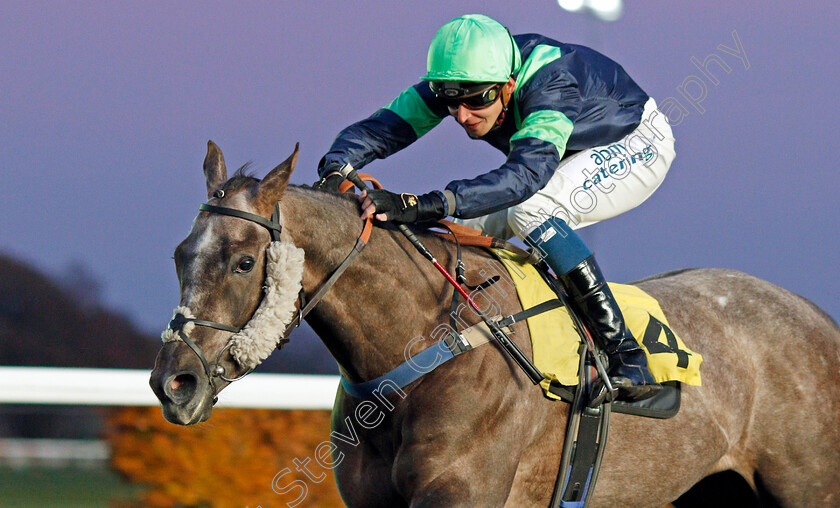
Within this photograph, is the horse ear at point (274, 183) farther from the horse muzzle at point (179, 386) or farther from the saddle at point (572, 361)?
the saddle at point (572, 361)

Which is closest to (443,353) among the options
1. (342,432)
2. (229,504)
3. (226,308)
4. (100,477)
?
(342,432)

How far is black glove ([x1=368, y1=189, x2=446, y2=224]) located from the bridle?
0.21ft

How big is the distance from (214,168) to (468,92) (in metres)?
0.83

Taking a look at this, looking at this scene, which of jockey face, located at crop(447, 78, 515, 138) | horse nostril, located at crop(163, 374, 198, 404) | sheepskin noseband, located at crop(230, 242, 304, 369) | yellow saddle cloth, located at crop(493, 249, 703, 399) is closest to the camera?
horse nostril, located at crop(163, 374, 198, 404)

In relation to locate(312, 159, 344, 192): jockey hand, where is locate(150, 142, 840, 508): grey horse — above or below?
below

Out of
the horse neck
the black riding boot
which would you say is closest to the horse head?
the horse neck

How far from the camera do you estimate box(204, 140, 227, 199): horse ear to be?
2527 millimetres

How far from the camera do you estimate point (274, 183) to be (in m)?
2.32

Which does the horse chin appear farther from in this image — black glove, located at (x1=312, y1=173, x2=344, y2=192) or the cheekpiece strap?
black glove, located at (x1=312, y1=173, x2=344, y2=192)

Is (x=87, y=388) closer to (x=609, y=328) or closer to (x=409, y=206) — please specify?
(x=409, y=206)

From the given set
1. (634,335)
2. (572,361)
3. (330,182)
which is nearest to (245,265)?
(330,182)

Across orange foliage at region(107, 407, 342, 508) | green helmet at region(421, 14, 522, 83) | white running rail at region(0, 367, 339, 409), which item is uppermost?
green helmet at region(421, 14, 522, 83)

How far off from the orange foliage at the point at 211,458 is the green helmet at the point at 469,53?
208 cm

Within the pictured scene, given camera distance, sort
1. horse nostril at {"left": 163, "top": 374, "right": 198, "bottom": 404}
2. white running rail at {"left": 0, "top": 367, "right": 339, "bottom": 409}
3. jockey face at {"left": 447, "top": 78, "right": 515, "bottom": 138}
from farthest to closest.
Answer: white running rail at {"left": 0, "top": 367, "right": 339, "bottom": 409}, jockey face at {"left": 447, "top": 78, "right": 515, "bottom": 138}, horse nostril at {"left": 163, "top": 374, "right": 198, "bottom": 404}
